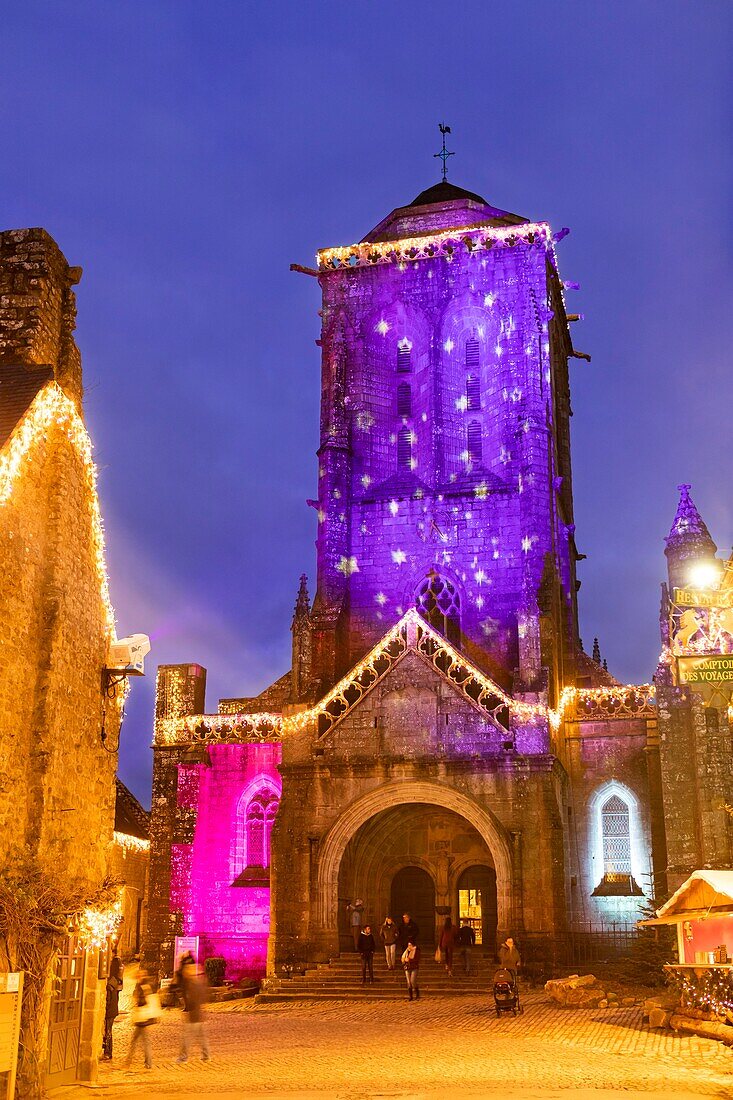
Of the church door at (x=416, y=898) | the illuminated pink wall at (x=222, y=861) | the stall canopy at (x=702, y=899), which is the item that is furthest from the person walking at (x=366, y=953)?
the stall canopy at (x=702, y=899)

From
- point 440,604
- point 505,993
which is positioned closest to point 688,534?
point 440,604

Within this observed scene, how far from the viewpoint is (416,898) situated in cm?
2919

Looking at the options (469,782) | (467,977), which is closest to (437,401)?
(469,782)

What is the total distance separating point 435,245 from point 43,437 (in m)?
22.4

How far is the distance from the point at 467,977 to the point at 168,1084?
1180cm

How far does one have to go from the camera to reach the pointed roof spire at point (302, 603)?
97.7 feet

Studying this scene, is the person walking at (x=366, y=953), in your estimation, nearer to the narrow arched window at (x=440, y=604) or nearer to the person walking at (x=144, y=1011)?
the person walking at (x=144, y=1011)

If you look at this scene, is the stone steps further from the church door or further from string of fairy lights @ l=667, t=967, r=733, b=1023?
string of fairy lights @ l=667, t=967, r=733, b=1023

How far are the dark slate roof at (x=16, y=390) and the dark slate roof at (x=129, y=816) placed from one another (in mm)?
23878

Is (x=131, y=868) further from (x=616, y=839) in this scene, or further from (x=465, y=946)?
(x=616, y=839)

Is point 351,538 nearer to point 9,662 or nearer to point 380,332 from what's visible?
point 380,332

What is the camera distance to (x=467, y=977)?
78.9 feet

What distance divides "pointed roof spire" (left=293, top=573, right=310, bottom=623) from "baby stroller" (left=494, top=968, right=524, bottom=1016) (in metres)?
12.4

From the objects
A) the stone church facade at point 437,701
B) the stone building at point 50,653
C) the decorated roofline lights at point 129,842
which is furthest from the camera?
the decorated roofline lights at point 129,842
